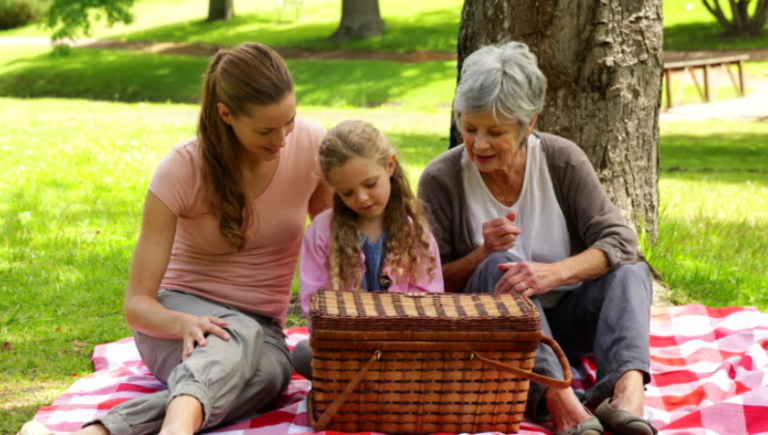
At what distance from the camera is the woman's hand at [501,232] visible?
348 centimetres

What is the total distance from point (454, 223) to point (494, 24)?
1.49m

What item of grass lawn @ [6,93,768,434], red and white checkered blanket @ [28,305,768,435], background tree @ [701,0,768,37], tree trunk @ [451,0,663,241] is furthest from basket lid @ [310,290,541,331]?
background tree @ [701,0,768,37]

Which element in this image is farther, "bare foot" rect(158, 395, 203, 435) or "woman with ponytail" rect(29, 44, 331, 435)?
"woman with ponytail" rect(29, 44, 331, 435)

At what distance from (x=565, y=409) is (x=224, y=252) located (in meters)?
1.37

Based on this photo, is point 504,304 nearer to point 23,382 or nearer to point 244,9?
point 23,382

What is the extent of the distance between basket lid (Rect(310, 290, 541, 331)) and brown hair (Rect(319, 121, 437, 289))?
0.21 metres

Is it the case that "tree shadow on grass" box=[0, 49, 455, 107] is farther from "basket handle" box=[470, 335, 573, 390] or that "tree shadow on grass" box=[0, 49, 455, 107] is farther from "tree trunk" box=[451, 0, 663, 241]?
"basket handle" box=[470, 335, 573, 390]

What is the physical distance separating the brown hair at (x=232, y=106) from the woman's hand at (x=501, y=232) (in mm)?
890

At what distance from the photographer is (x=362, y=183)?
3.35 m

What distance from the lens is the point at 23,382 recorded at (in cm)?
390

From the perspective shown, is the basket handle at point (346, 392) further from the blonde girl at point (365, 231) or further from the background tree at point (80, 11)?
the background tree at point (80, 11)

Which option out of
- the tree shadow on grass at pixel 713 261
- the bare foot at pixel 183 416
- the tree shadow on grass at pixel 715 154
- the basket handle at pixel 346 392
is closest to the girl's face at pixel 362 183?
the basket handle at pixel 346 392

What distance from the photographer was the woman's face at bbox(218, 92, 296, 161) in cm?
326

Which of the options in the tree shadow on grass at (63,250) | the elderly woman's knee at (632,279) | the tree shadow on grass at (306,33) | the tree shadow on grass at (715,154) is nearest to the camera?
the elderly woman's knee at (632,279)
